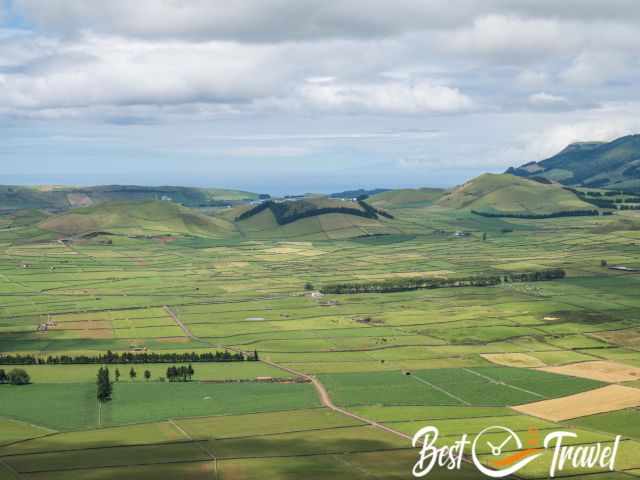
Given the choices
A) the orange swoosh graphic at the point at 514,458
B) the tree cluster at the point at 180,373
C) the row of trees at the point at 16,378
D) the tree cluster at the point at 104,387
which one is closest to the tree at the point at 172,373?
the tree cluster at the point at 180,373

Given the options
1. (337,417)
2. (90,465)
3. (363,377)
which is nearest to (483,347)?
(363,377)

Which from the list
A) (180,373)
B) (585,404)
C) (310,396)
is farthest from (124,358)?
(585,404)

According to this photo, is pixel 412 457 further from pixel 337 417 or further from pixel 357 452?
pixel 337 417

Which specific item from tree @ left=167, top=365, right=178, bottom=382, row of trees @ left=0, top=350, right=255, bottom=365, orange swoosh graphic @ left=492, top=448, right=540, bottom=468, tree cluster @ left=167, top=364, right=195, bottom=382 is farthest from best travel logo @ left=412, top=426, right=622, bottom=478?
row of trees @ left=0, top=350, right=255, bottom=365

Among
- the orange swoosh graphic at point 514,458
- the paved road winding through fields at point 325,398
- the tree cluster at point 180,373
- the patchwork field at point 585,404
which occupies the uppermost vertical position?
the tree cluster at point 180,373

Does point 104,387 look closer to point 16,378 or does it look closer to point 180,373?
point 180,373

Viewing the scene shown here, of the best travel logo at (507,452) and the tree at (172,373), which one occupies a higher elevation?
the tree at (172,373)

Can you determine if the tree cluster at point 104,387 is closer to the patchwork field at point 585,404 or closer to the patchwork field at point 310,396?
the patchwork field at point 310,396
